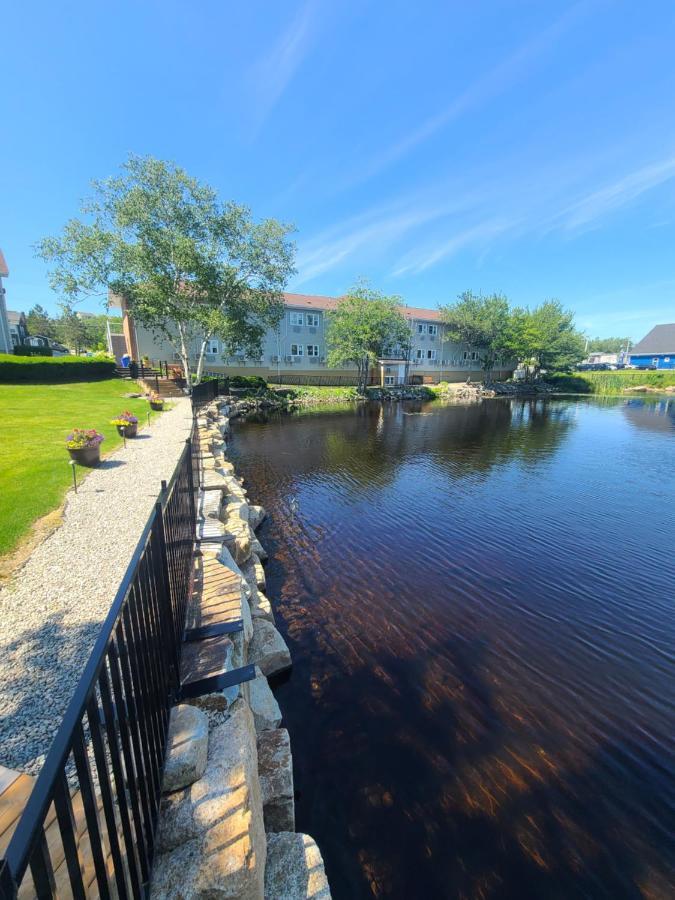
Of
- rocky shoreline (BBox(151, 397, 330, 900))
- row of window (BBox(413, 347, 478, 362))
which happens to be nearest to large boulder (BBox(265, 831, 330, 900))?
rocky shoreline (BBox(151, 397, 330, 900))

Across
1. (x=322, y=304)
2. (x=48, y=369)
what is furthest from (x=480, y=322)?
(x=48, y=369)

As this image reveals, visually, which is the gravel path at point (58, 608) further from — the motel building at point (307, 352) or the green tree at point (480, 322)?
the green tree at point (480, 322)

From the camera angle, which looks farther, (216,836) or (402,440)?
(402,440)

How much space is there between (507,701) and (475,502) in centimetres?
729

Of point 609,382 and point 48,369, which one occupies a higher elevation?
point 48,369

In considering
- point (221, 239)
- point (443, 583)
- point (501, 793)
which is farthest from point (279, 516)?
point (221, 239)

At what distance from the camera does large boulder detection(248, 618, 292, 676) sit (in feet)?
16.5

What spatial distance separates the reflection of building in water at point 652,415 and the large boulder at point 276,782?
102 ft

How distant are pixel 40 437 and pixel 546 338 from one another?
6506cm

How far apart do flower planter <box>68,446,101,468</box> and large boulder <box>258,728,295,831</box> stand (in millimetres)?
9008

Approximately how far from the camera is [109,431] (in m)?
14.9

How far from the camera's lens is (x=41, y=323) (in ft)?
244

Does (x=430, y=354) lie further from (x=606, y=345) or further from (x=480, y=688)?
(x=606, y=345)

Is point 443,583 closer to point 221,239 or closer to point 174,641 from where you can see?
point 174,641
